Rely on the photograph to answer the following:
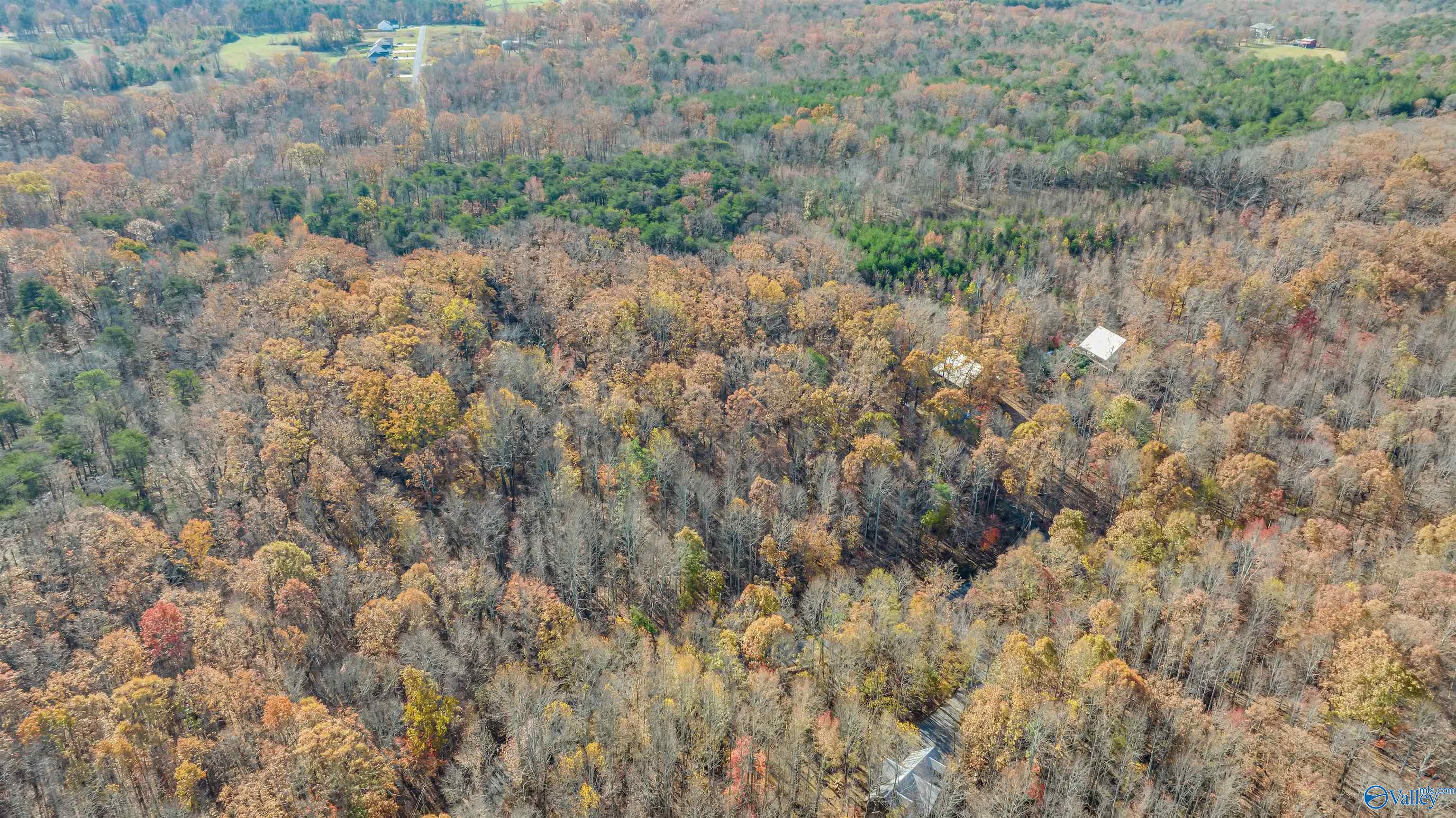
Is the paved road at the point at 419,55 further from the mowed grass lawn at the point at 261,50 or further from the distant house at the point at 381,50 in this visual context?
the mowed grass lawn at the point at 261,50

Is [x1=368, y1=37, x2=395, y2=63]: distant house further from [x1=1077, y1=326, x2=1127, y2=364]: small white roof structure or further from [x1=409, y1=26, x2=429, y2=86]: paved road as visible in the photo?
[x1=1077, y1=326, x2=1127, y2=364]: small white roof structure

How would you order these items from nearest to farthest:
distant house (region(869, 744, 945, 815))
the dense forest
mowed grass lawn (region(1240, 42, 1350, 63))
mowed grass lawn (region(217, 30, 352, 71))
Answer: distant house (region(869, 744, 945, 815)) < the dense forest < mowed grass lawn (region(1240, 42, 1350, 63)) < mowed grass lawn (region(217, 30, 352, 71))

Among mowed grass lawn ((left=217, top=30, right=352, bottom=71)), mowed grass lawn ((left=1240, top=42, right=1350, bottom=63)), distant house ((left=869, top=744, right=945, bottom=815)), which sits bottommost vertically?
distant house ((left=869, top=744, right=945, bottom=815))

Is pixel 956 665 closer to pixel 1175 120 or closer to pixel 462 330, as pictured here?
pixel 462 330

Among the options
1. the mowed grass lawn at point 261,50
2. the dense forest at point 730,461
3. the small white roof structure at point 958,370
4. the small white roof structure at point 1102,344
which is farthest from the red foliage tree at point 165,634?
the mowed grass lawn at point 261,50

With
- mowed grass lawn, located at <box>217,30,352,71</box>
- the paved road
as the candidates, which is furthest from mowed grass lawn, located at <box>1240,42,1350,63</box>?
mowed grass lawn, located at <box>217,30,352,71</box>

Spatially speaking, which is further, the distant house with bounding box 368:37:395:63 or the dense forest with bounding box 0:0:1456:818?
the distant house with bounding box 368:37:395:63

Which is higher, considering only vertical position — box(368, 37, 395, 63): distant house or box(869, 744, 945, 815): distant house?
box(368, 37, 395, 63): distant house

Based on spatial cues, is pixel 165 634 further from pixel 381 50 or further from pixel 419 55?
pixel 381 50
